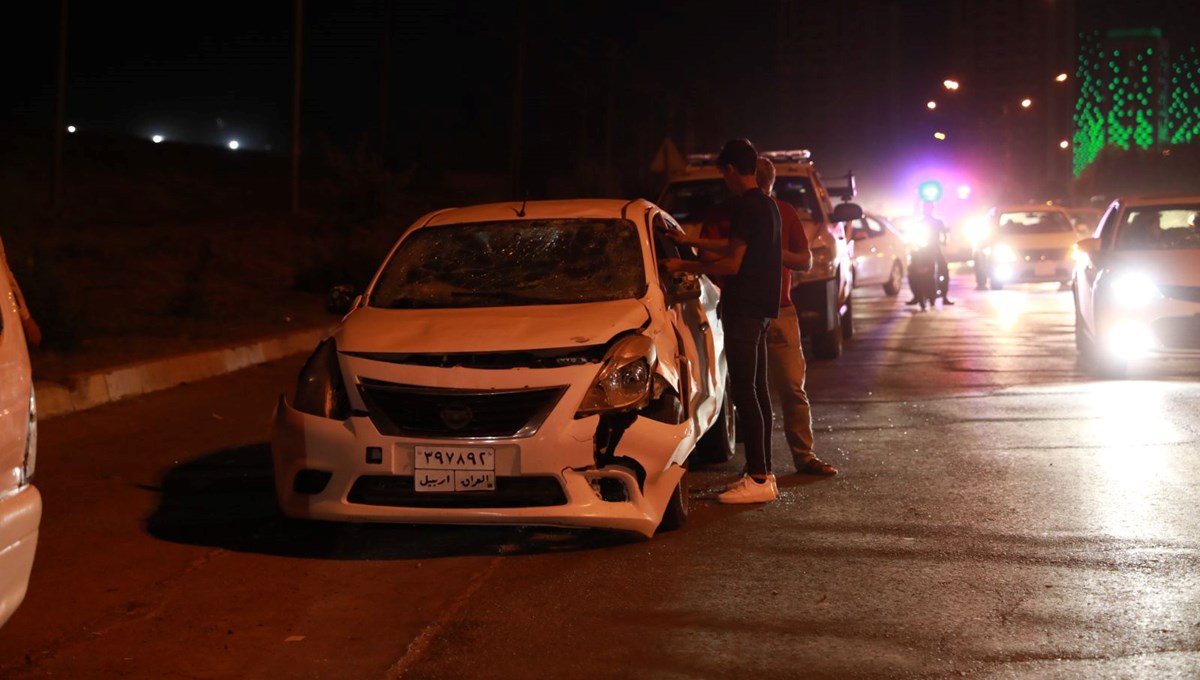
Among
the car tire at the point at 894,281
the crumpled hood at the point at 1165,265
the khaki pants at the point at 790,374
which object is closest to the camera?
the khaki pants at the point at 790,374

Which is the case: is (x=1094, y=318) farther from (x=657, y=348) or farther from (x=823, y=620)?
(x=823, y=620)

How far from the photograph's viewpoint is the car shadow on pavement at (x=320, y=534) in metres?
7.57

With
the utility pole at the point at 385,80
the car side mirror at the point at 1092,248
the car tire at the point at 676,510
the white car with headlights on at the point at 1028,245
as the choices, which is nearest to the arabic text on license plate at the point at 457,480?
the car tire at the point at 676,510

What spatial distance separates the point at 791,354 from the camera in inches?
385

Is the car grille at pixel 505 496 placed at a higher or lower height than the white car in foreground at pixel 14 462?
lower

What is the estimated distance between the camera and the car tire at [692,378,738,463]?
9.93 metres

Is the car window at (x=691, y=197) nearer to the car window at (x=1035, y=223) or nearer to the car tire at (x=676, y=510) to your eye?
the car tire at (x=676, y=510)

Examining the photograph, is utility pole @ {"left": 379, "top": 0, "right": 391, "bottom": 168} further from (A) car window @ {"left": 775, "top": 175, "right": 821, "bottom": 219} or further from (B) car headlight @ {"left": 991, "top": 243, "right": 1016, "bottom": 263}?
(A) car window @ {"left": 775, "top": 175, "right": 821, "bottom": 219}

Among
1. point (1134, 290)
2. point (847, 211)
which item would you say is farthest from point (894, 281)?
point (1134, 290)

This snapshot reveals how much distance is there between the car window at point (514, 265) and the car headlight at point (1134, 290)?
7388mm

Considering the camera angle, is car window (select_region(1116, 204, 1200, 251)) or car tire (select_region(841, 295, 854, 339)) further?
car tire (select_region(841, 295, 854, 339))

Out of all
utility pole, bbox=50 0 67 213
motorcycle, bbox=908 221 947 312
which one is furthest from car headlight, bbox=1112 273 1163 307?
utility pole, bbox=50 0 67 213

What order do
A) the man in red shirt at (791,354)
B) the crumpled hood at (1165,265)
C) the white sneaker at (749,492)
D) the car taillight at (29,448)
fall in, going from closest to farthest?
the car taillight at (29,448)
the white sneaker at (749,492)
the man in red shirt at (791,354)
the crumpled hood at (1165,265)

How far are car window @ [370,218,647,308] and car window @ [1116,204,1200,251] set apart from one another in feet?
27.1
